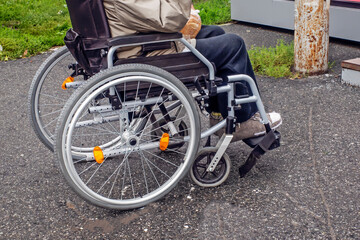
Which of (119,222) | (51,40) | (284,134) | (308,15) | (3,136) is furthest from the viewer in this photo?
(51,40)

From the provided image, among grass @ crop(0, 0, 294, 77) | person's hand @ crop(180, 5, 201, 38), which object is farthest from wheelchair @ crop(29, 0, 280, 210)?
grass @ crop(0, 0, 294, 77)

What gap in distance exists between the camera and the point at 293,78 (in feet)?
15.9

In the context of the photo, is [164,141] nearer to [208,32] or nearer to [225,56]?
[225,56]

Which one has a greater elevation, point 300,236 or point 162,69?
point 162,69

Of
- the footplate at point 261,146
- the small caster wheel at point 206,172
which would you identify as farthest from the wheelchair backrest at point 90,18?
the footplate at point 261,146

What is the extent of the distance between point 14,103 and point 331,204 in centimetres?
316

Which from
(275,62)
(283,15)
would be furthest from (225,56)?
(283,15)

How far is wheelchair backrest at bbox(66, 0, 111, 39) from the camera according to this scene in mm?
2580

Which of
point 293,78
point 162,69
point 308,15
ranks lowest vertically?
point 293,78

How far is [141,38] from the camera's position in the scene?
2.55 meters

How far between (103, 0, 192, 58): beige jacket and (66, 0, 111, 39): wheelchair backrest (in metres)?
0.03

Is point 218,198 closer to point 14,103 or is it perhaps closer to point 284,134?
point 284,134

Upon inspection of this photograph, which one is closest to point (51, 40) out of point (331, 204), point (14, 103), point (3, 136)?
point (14, 103)

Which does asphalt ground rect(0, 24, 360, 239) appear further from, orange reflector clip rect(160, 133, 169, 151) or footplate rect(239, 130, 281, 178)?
orange reflector clip rect(160, 133, 169, 151)
